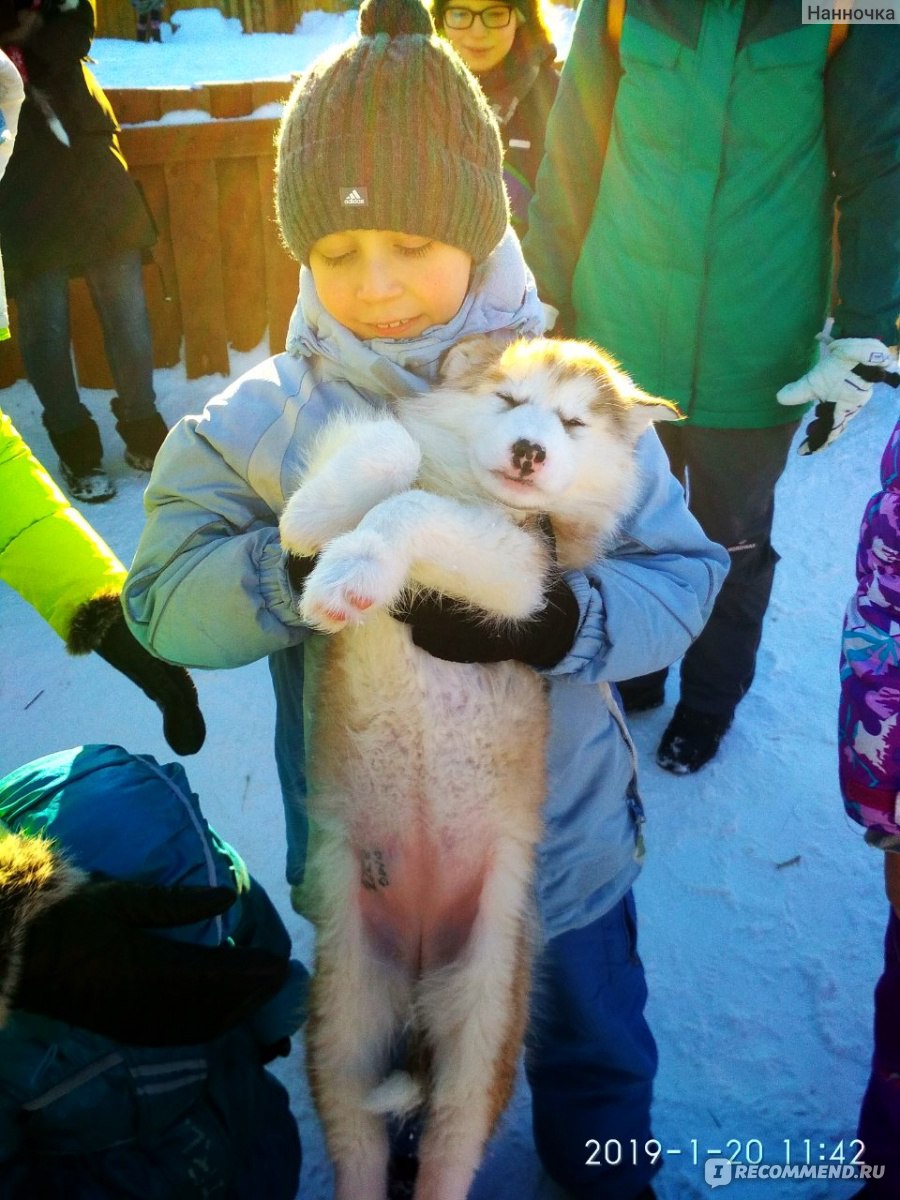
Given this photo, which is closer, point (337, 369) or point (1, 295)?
point (337, 369)

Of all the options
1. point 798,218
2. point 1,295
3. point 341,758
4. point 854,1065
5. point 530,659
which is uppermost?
point 798,218

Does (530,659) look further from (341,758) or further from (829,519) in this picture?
(829,519)

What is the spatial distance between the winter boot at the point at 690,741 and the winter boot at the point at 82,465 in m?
3.19

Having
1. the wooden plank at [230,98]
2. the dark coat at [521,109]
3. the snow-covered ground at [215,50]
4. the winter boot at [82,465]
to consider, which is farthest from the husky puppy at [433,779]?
the snow-covered ground at [215,50]

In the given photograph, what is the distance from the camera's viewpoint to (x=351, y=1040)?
160cm

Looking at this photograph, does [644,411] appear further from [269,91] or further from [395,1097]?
[269,91]

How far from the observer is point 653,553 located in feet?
5.77

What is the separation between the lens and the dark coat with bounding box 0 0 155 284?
4.02 m

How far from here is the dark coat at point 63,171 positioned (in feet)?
13.2

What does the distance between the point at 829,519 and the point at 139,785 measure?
4.16 m

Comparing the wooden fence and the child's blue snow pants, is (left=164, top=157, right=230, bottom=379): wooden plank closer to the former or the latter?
the wooden fence

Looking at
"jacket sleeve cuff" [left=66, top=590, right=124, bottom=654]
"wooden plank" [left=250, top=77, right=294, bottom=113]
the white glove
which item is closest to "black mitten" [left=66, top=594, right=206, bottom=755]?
"jacket sleeve cuff" [left=66, top=590, right=124, bottom=654]

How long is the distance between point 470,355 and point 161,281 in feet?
14.4

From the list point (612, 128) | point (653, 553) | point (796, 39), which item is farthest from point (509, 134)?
point (653, 553)
